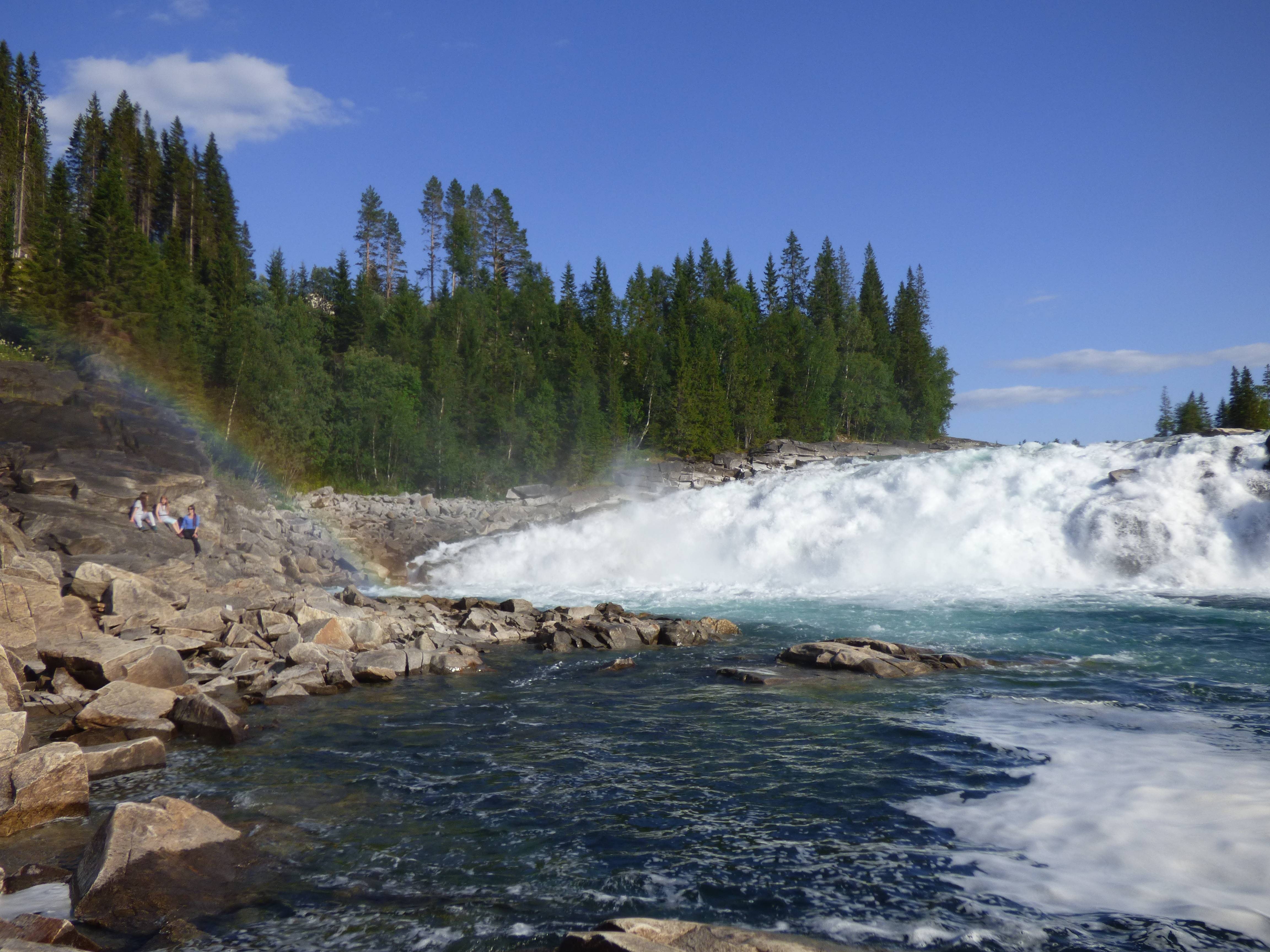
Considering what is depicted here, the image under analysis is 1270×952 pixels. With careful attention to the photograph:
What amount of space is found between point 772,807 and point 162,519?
2102cm

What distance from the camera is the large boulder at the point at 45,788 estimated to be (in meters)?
6.07

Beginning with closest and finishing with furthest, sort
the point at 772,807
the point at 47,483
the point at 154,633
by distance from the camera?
the point at 772,807
the point at 154,633
the point at 47,483

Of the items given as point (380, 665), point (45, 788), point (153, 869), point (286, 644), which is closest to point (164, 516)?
point (286, 644)

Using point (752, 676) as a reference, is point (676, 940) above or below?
above

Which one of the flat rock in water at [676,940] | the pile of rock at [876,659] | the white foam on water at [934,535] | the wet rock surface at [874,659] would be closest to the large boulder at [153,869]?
the flat rock in water at [676,940]

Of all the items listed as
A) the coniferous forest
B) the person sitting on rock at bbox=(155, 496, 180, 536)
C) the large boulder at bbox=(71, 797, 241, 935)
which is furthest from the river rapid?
the coniferous forest

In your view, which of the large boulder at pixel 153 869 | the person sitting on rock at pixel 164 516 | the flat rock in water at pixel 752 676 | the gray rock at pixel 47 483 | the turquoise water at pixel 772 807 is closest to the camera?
the large boulder at pixel 153 869

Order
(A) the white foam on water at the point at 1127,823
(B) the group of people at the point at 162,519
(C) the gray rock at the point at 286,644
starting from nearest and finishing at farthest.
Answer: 1. (A) the white foam on water at the point at 1127,823
2. (C) the gray rock at the point at 286,644
3. (B) the group of people at the point at 162,519

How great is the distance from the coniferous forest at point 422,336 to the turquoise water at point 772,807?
35621 mm

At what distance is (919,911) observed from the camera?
4.99 m

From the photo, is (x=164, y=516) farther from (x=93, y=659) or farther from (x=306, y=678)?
(x=306, y=678)

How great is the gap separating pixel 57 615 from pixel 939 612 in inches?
720

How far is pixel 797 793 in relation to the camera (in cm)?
715

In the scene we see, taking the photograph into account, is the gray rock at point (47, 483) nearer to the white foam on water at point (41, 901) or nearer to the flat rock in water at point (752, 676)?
the white foam on water at point (41, 901)
